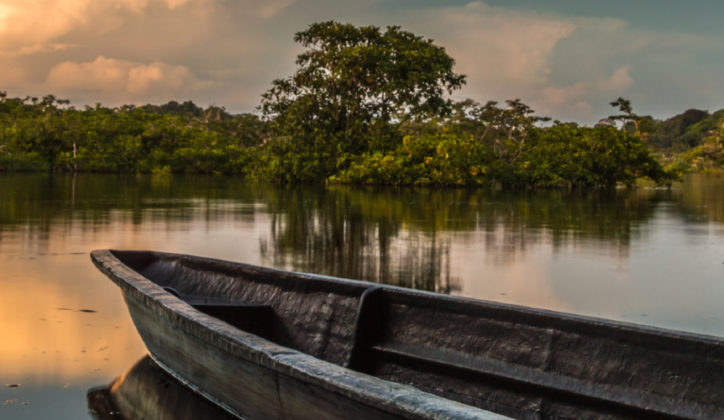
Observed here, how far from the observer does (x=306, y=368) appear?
2.17 metres

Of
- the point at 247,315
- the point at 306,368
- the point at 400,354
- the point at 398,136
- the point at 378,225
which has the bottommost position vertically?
the point at 400,354

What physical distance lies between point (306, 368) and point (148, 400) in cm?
173

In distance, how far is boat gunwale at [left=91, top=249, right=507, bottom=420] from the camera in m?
1.75

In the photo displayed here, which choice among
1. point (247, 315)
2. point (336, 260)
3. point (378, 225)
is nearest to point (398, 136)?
point (378, 225)

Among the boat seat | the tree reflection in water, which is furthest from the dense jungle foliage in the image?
the boat seat

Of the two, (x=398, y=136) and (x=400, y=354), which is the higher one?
(x=398, y=136)

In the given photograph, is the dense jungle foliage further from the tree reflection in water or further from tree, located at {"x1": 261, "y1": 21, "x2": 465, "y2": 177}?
the tree reflection in water

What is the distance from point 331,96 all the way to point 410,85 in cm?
382

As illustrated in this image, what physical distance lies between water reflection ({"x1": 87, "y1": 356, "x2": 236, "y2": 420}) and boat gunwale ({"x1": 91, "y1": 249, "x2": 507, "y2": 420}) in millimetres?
129

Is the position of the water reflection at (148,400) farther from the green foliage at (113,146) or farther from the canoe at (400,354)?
the green foliage at (113,146)

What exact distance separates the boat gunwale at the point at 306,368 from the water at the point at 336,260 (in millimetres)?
688

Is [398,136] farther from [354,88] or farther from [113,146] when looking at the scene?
[113,146]

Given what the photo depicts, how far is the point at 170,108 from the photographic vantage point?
356 ft

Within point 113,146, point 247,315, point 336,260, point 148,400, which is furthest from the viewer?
point 113,146
